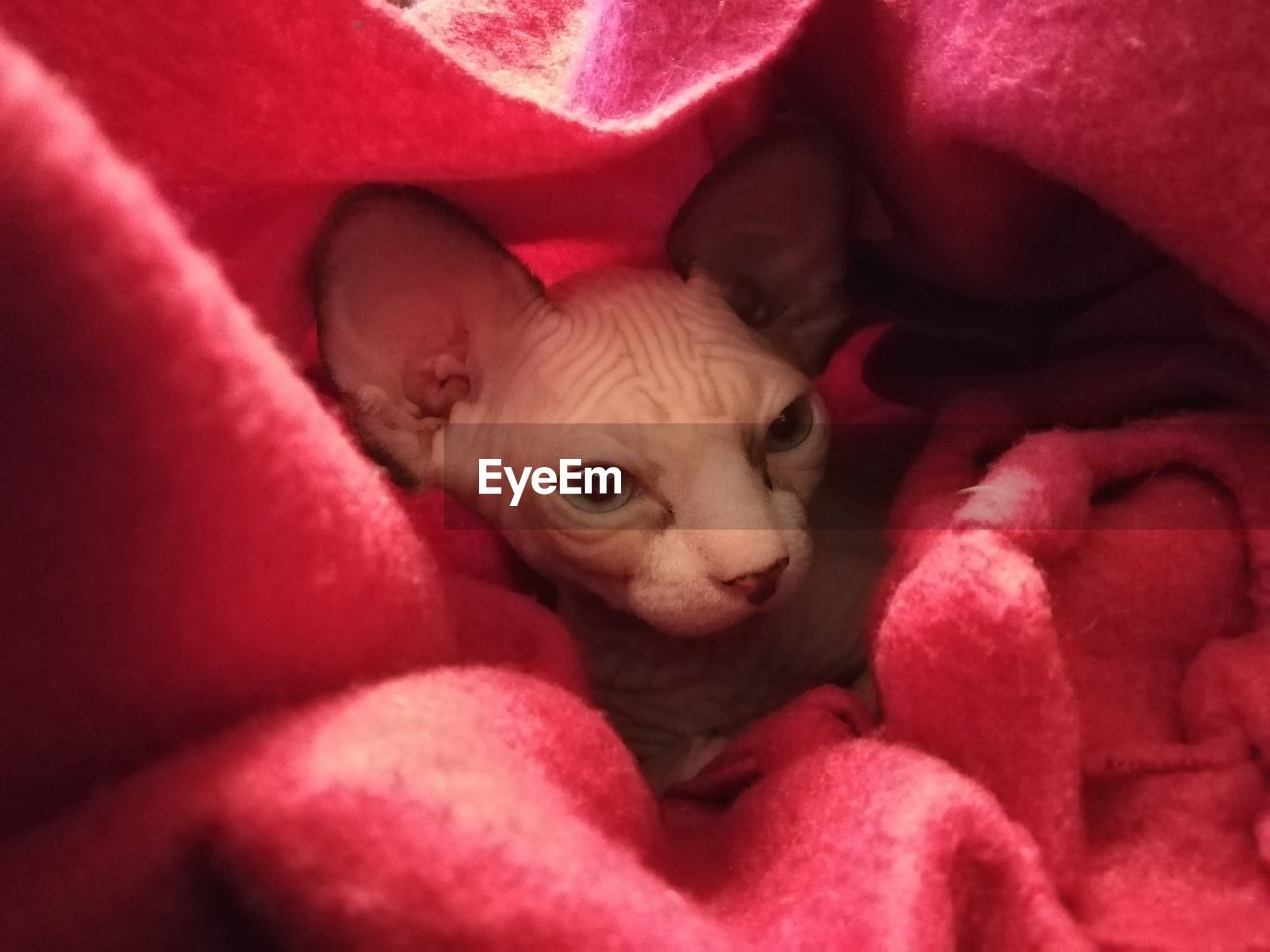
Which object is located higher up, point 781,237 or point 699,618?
point 781,237

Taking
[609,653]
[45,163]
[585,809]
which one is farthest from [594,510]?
[45,163]

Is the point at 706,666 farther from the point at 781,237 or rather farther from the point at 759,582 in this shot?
the point at 781,237

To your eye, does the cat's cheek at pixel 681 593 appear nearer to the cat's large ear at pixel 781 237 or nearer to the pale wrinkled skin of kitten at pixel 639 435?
the pale wrinkled skin of kitten at pixel 639 435

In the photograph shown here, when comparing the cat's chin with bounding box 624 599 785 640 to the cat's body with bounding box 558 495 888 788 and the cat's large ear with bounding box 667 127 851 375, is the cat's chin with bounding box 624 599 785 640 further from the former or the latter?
the cat's large ear with bounding box 667 127 851 375

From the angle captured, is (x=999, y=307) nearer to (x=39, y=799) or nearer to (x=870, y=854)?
(x=870, y=854)

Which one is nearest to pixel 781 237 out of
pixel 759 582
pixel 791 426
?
pixel 791 426

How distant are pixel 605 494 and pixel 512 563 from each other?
15cm

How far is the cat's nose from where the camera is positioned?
0.56 m

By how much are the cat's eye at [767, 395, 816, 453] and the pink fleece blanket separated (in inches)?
2.6

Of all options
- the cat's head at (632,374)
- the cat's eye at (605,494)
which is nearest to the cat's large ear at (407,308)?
the cat's head at (632,374)

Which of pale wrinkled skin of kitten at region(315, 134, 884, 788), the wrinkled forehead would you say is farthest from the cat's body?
the wrinkled forehead

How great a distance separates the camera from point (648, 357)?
604mm

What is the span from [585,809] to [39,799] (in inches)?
6.0

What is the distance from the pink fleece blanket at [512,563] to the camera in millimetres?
293
